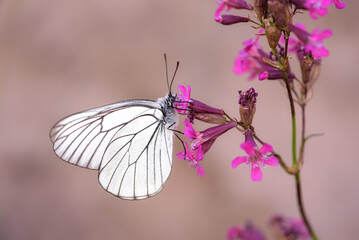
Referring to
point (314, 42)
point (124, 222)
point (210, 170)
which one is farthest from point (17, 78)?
point (314, 42)

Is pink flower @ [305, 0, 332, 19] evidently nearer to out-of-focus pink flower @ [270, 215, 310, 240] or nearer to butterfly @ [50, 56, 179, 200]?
butterfly @ [50, 56, 179, 200]

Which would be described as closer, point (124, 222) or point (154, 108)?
point (154, 108)

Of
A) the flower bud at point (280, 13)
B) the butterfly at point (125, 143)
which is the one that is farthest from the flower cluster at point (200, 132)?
the flower bud at point (280, 13)

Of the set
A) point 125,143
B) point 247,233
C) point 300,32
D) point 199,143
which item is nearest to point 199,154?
point 199,143

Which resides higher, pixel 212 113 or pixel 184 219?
pixel 212 113

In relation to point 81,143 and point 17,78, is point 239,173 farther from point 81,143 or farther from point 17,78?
point 17,78

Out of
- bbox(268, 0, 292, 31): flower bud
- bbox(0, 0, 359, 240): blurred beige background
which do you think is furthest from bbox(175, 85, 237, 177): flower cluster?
bbox(0, 0, 359, 240): blurred beige background
